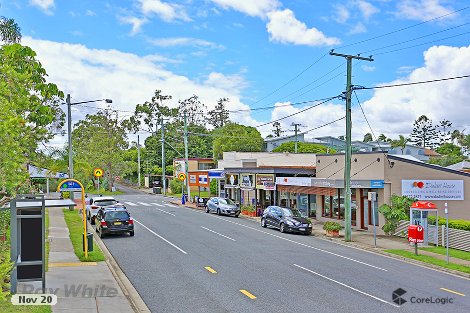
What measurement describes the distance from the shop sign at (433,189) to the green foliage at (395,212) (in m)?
0.94

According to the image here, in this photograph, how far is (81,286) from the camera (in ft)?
46.0

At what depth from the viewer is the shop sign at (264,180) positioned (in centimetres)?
4100

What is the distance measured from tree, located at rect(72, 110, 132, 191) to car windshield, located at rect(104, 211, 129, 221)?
142 ft

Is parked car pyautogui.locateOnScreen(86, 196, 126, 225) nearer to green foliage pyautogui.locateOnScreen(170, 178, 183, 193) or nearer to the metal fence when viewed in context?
the metal fence

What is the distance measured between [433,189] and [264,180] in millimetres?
15982

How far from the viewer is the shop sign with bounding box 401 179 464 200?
28.8m

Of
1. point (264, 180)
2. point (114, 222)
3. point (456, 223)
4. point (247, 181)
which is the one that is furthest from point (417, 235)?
point (247, 181)

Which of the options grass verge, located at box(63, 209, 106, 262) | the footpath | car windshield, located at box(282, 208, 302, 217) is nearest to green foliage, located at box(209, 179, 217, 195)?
grass verge, located at box(63, 209, 106, 262)

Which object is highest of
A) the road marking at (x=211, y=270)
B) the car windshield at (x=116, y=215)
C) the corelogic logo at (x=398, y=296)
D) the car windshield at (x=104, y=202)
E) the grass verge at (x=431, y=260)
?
the car windshield at (x=104, y=202)

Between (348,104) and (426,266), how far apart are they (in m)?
10.2

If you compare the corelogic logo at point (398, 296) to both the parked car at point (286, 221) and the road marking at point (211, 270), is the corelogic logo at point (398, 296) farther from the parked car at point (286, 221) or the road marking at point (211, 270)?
the parked car at point (286, 221)

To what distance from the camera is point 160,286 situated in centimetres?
1487

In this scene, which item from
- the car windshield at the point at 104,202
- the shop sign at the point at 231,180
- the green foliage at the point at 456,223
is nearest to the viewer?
the green foliage at the point at 456,223

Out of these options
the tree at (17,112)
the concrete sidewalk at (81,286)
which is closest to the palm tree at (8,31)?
the tree at (17,112)
